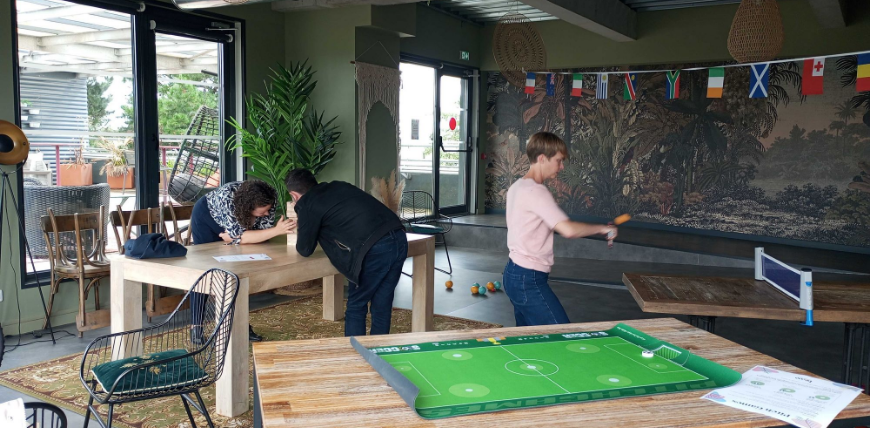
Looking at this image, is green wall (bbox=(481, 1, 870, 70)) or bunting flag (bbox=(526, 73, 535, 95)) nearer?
green wall (bbox=(481, 1, 870, 70))

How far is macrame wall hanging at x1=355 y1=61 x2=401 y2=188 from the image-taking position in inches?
290

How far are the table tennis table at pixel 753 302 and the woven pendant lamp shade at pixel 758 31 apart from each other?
103 inches

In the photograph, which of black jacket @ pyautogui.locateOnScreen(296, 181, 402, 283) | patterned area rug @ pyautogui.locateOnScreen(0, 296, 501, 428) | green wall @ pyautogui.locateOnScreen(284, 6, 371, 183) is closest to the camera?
patterned area rug @ pyautogui.locateOnScreen(0, 296, 501, 428)

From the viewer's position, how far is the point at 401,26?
770cm

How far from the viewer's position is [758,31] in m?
5.85

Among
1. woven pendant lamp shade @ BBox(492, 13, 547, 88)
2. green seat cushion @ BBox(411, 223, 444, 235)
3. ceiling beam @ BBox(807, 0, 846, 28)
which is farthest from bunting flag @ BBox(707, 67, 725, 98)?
green seat cushion @ BBox(411, 223, 444, 235)

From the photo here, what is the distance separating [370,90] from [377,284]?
3955 millimetres

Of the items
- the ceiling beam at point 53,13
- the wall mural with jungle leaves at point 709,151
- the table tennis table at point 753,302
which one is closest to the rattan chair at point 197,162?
the ceiling beam at point 53,13

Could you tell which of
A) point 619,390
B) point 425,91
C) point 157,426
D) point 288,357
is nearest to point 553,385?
point 619,390

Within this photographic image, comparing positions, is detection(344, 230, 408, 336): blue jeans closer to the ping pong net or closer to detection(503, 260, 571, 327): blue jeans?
detection(503, 260, 571, 327): blue jeans

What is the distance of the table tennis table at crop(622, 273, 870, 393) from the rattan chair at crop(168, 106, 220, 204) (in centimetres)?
433

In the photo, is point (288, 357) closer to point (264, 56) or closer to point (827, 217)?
point (264, 56)

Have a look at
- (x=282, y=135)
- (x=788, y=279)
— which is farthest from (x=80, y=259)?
(x=788, y=279)

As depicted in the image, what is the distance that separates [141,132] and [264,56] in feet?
5.60
